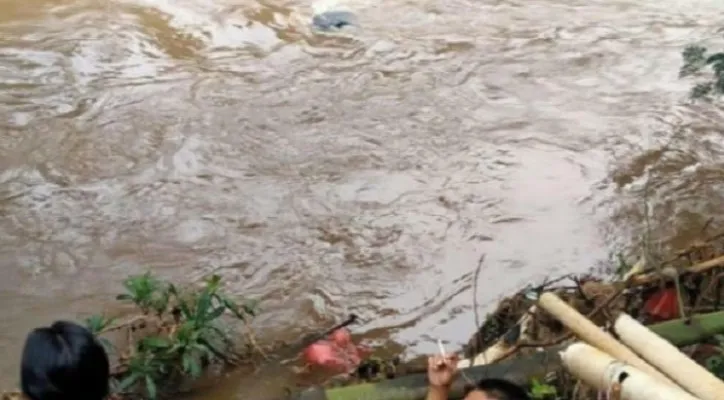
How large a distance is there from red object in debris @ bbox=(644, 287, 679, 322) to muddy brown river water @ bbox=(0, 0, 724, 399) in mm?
1025

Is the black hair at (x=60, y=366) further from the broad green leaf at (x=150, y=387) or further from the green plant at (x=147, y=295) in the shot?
the green plant at (x=147, y=295)

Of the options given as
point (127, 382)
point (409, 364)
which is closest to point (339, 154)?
point (409, 364)

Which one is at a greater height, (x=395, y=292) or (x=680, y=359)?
(x=680, y=359)

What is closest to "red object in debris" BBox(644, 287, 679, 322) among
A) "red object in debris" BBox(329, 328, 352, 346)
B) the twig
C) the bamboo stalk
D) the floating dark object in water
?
the bamboo stalk

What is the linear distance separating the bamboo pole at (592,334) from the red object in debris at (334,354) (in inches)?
40.8

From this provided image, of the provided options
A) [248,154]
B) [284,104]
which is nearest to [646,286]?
[248,154]

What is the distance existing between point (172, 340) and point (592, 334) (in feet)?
5.23

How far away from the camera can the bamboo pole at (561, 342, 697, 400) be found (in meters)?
2.28

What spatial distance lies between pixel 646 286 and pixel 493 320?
0.60 meters

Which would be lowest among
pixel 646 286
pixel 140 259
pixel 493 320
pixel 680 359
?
pixel 140 259

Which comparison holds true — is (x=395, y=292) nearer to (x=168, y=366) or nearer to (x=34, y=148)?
(x=168, y=366)

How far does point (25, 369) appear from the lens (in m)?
2.13

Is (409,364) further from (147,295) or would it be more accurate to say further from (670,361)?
(670,361)

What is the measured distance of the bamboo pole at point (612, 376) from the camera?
2.28 meters
